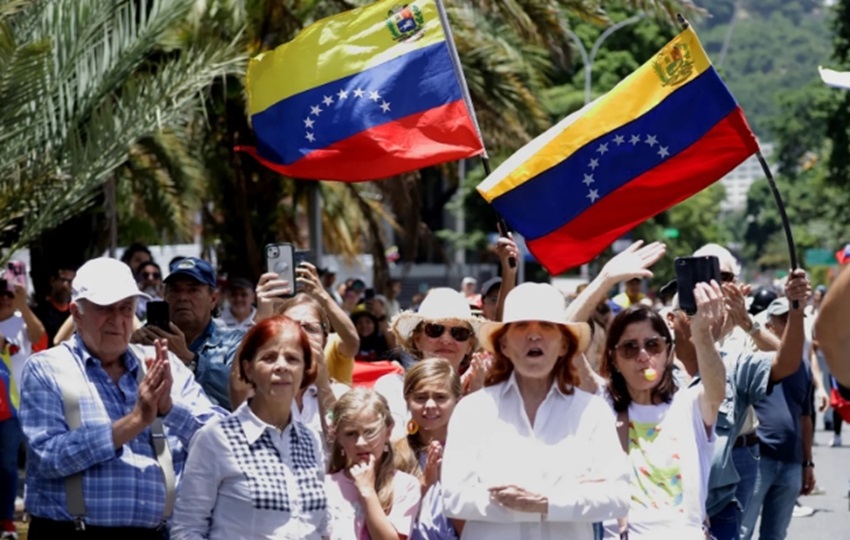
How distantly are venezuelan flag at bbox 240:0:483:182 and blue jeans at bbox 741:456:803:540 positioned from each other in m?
2.53

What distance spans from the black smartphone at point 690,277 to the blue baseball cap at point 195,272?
2310mm

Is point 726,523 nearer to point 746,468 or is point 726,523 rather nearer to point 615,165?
point 746,468

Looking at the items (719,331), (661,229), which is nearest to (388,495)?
(719,331)

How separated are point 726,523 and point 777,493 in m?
2.52

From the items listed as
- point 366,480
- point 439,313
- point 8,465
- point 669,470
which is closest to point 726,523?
point 669,470

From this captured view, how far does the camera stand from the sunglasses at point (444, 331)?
7.68 metres

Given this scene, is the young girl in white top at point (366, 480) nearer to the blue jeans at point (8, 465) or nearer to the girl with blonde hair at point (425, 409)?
the girl with blonde hair at point (425, 409)

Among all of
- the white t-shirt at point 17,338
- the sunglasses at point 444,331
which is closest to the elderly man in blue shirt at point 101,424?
the sunglasses at point 444,331

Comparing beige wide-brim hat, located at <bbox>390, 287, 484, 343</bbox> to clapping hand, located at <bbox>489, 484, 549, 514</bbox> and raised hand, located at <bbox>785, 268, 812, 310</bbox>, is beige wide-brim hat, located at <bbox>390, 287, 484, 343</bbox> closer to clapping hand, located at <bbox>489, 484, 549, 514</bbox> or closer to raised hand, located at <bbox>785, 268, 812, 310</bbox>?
raised hand, located at <bbox>785, 268, 812, 310</bbox>

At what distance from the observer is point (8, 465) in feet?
36.8

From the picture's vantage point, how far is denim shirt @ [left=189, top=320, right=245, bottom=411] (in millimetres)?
6918

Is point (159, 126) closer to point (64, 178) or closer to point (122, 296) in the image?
point (64, 178)

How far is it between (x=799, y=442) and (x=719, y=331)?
11.9 feet

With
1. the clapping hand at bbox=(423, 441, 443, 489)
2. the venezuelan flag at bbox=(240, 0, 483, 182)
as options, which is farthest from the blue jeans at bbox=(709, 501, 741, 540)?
the venezuelan flag at bbox=(240, 0, 483, 182)
